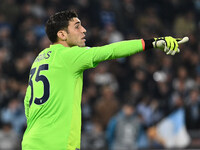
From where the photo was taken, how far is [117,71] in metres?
11.7

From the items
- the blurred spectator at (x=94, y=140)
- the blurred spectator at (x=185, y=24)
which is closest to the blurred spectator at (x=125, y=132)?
the blurred spectator at (x=94, y=140)

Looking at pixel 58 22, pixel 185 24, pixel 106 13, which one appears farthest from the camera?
pixel 106 13

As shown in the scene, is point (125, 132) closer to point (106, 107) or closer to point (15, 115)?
point (106, 107)

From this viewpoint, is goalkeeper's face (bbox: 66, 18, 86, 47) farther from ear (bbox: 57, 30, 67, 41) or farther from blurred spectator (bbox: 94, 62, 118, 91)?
blurred spectator (bbox: 94, 62, 118, 91)

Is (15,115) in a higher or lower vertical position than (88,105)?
lower

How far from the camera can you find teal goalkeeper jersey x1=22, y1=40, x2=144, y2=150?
4.44 m

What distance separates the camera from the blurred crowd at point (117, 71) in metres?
9.74

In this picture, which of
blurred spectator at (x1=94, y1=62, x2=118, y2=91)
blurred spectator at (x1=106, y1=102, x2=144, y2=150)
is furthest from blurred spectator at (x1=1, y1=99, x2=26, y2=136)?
blurred spectator at (x1=94, y1=62, x2=118, y2=91)

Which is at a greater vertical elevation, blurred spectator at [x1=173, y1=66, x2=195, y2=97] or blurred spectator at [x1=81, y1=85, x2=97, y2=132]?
blurred spectator at [x1=173, y1=66, x2=195, y2=97]

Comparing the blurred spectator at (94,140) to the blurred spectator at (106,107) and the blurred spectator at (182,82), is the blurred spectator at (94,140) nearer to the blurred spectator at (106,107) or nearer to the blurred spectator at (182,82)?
the blurred spectator at (106,107)

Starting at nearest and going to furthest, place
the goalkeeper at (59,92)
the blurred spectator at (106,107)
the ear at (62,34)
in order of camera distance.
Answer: the goalkeeper at (59,92), the ear at (62,34), the blurred spectator at (106,107)

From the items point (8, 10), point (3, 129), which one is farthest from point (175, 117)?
point (8, 10)

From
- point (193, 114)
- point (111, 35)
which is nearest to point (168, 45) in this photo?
point (193, 114)

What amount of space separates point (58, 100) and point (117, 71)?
7.27m
